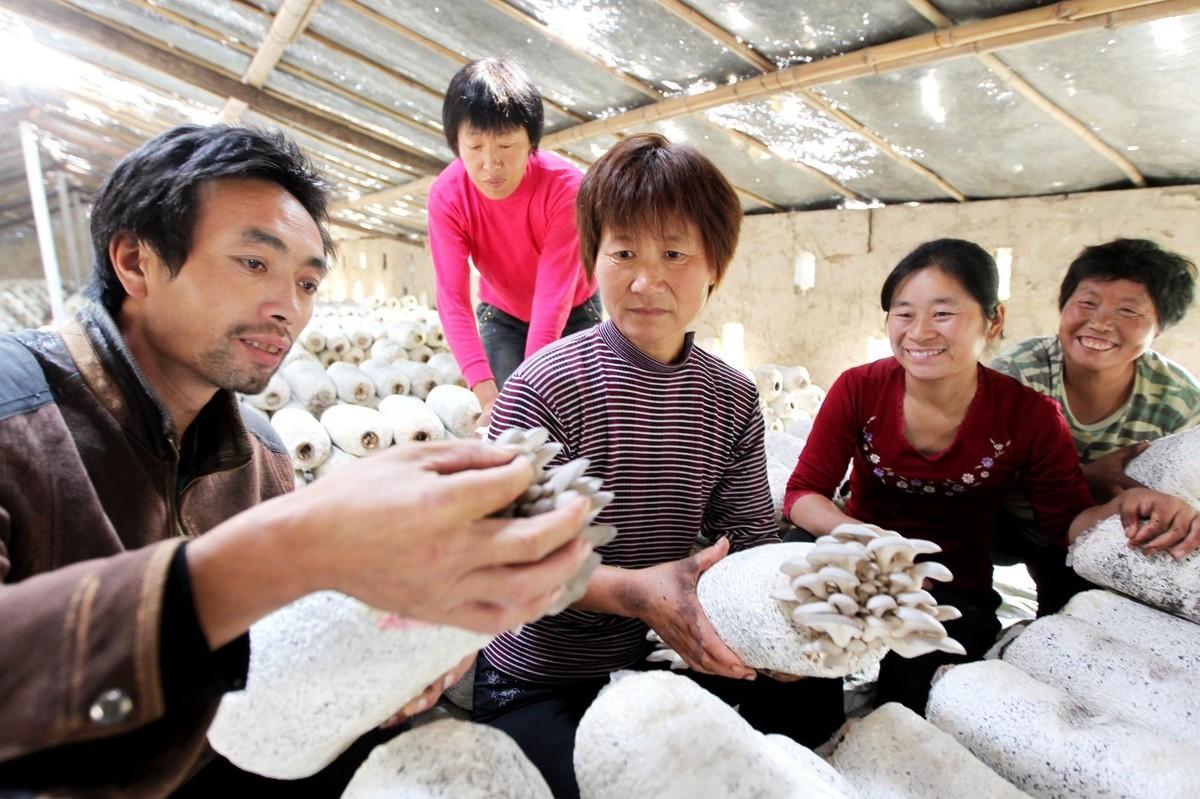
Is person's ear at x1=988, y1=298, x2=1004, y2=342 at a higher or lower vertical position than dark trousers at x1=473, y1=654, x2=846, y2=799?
higher

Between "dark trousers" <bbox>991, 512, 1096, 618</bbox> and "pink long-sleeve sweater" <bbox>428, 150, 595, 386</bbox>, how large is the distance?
1.75 m

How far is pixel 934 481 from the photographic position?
1752mm

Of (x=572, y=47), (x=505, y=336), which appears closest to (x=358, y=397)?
(x=505, y=336)

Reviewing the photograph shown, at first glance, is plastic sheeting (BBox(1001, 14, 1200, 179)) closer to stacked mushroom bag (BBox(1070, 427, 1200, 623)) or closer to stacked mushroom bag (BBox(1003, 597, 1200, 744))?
stacked mushroom bag (BBox(1070, 427, 1200, 623))

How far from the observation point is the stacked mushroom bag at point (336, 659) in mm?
758

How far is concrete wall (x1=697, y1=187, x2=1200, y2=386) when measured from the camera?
359 cm

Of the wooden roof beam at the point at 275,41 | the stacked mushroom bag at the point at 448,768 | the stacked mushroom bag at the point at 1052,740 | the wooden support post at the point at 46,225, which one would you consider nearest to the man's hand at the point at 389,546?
the stacked mushroom bag at the point at 448,768

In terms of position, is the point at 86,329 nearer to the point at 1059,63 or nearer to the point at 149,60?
the point at 1059,63

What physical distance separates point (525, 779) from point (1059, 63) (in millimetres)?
3538

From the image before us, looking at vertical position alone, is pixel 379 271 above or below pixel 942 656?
above

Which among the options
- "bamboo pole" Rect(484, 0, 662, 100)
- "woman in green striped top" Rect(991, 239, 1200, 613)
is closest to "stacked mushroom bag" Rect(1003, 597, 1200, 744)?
"woman in green striped top" Rect(991, 239, 1200, 613)

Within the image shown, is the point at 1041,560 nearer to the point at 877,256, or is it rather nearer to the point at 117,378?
the point at 117,378

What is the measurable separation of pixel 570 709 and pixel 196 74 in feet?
20.3

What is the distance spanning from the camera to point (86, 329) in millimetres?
994
